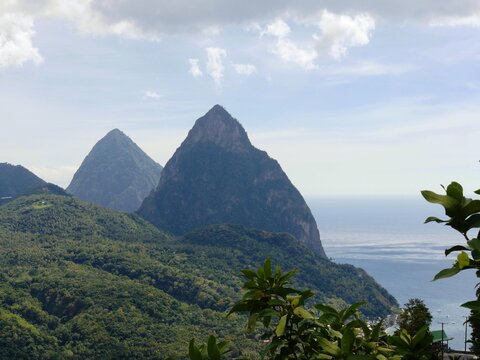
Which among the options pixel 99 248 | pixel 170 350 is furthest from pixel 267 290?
pixel 99 248

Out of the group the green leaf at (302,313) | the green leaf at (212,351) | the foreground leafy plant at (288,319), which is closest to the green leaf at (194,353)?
the green leaf at (212,351)

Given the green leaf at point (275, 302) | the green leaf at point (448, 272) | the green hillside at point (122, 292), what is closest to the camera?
the green leaf at point (448, 272)

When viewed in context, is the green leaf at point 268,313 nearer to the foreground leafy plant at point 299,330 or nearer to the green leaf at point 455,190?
the foreground leafy plant at point 299,330

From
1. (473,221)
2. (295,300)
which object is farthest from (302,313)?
(473,221)

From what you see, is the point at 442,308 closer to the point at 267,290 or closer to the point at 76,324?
the point at 76,324

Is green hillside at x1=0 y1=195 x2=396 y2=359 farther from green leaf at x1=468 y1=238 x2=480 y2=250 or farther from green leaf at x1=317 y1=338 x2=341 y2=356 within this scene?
green leaf at x1=468 y1=238 x2=480 y2=250

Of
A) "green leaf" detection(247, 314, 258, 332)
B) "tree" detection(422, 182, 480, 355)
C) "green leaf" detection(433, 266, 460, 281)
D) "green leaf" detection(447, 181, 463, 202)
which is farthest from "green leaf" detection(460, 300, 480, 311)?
"green leaf" detection(247, 314, 258, 332)
